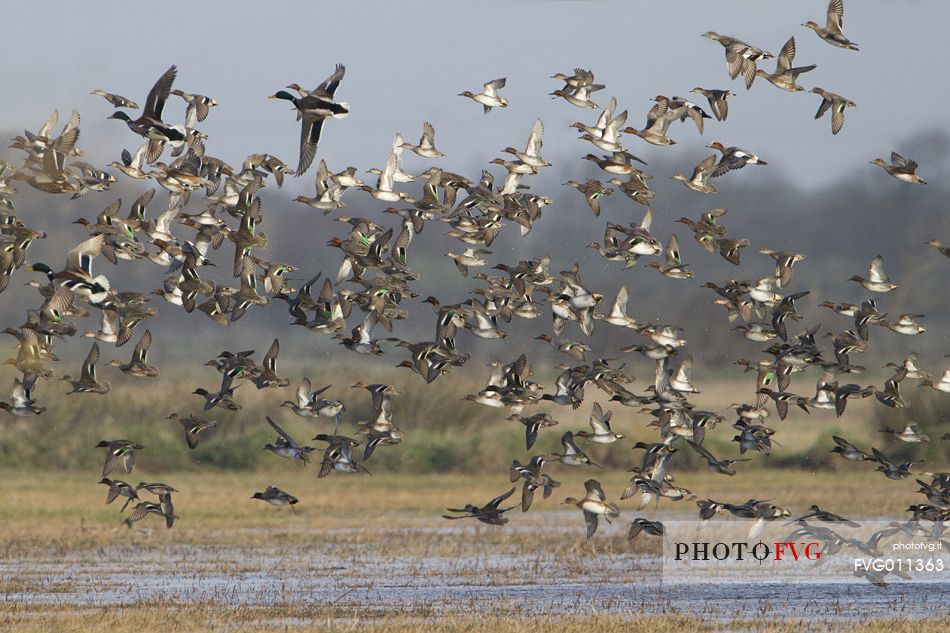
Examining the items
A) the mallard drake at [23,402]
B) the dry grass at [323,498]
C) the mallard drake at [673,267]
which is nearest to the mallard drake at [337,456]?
the mallard drake at [23,402]

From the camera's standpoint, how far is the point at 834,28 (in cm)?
2308

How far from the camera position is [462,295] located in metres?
43.2

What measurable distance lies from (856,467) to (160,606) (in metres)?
23.3

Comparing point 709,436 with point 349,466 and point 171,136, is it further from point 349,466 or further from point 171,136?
point 171,136

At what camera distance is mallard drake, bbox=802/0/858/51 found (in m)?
23.0

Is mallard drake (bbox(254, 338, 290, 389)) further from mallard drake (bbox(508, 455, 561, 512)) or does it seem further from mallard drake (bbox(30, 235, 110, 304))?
mallard drake (bbox(508, 455, 561, 512))

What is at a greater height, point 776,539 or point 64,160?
Result: point 64,160

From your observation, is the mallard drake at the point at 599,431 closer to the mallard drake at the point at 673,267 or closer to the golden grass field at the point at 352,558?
the golden grass field at the point at 352,558

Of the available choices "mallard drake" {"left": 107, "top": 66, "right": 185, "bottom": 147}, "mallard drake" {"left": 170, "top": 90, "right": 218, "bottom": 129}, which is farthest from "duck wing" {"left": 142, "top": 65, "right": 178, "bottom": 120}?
"mallard drake" {"left": 170, "top": 90, "right": 218, "bottom": 129}

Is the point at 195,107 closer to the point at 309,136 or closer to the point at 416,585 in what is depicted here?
the point at 309,136

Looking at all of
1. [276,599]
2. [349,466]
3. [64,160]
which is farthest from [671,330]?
[64,160]

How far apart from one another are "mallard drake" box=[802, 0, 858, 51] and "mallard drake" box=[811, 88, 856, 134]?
5.35 ft

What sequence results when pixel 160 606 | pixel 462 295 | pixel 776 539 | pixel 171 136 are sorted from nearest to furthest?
pixel 160 606 → pixel 171 136 → pixel 776 539 → pixel 462 295

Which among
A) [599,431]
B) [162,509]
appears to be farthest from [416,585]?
[599,431]
